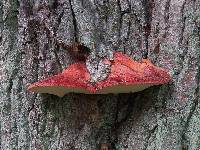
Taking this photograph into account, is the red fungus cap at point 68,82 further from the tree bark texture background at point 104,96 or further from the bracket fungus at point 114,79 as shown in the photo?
the tree bark texture background at point 104,96

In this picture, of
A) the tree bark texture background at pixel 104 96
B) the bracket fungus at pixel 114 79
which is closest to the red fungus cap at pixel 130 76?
the bracket fungus at pixel 114 79

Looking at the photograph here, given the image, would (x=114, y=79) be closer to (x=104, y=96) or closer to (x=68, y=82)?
(x=68, y=82)

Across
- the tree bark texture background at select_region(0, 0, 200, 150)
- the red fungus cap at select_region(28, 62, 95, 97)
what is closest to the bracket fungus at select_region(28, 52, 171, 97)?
the red fungus cap at select_region(28, 62, 95, 97)

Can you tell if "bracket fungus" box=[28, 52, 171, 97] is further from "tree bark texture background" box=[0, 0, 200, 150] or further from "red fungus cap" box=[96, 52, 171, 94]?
"tree bark texture background" box=[0, 0, 200, 150]

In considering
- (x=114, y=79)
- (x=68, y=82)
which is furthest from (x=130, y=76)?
(x=68, y=82)

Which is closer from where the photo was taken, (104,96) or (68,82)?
(68,82)
